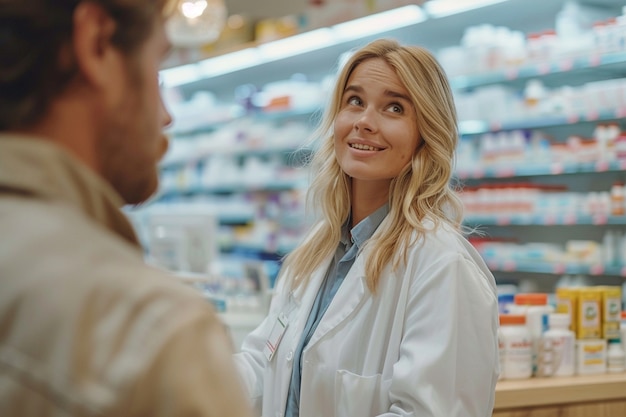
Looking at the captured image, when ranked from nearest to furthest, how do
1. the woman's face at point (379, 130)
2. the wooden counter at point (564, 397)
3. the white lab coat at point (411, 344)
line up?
the white lab coat at point (411, 344) → the woman's face at point (379, 130) → the wooden counter at point (564, 397)

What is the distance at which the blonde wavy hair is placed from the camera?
7.24 feet

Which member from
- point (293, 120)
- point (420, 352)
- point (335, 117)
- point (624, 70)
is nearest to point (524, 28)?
point (624, 70)

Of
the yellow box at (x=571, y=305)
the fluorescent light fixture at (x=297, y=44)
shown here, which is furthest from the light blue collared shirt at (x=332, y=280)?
the fluorescent light fixture at (x=297, y=44)

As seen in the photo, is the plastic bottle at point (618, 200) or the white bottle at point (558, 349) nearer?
the white bottle at point (558, 349)

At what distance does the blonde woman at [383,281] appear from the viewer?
204cm

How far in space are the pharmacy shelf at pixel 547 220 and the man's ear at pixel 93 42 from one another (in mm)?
5120

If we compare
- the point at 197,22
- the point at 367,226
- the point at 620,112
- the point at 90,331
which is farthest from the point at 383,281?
the point at 197,22

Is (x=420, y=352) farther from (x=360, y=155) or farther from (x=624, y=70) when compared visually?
(x=624, y=70)

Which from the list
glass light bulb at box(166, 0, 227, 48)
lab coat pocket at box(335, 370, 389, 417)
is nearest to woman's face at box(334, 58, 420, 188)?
lab coat pocket at box(335, 370, 389, 417)

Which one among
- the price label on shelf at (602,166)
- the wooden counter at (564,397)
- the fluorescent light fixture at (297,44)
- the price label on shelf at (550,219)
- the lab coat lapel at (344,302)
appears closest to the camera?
the lab coat lapel at (344,302)

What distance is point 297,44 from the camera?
7480 millimetres

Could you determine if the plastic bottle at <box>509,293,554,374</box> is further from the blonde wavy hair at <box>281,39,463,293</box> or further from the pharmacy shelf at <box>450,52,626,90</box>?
the pharmacy shelf at <box>450,52,626,90</box>

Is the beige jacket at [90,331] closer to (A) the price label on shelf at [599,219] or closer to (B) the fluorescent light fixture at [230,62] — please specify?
(A) the price label on shelf at [599,219]

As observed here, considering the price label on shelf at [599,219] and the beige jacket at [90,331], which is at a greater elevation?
the beige jacket at [90,331]
